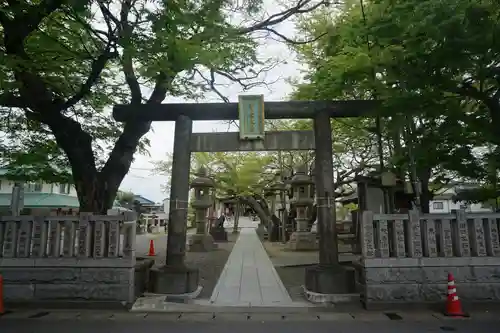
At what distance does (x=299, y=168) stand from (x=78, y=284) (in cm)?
1642

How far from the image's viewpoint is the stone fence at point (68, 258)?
8.02m

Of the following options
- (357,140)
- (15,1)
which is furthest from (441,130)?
(357,140)

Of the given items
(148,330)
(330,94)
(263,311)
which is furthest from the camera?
(330,94)

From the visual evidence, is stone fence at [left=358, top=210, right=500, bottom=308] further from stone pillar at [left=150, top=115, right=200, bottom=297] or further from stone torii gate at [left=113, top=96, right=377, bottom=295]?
stone pillar at [left=150, top=115, right=200, bottom=297]

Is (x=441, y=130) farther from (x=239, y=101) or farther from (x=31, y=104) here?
(x=31, y=104)

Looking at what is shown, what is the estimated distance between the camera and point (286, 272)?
43.7 feet

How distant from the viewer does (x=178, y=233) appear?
934 cm

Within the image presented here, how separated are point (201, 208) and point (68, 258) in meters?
14.2

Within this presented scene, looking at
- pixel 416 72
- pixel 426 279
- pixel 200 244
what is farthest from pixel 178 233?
pixel 200 244

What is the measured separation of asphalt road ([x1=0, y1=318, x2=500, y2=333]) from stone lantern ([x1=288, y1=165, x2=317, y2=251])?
1451 cm

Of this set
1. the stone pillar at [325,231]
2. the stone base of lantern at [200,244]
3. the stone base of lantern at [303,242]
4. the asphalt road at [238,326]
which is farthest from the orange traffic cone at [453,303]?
the stone base of lantern at [200,244]

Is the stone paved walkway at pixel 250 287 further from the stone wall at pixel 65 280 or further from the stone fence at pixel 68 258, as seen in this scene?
the stone fence at pixel 68 258

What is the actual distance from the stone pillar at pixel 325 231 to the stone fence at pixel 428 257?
0.82m

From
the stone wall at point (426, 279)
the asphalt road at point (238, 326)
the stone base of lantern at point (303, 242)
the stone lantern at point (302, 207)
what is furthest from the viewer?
the stone lantern at point (302, 207)
